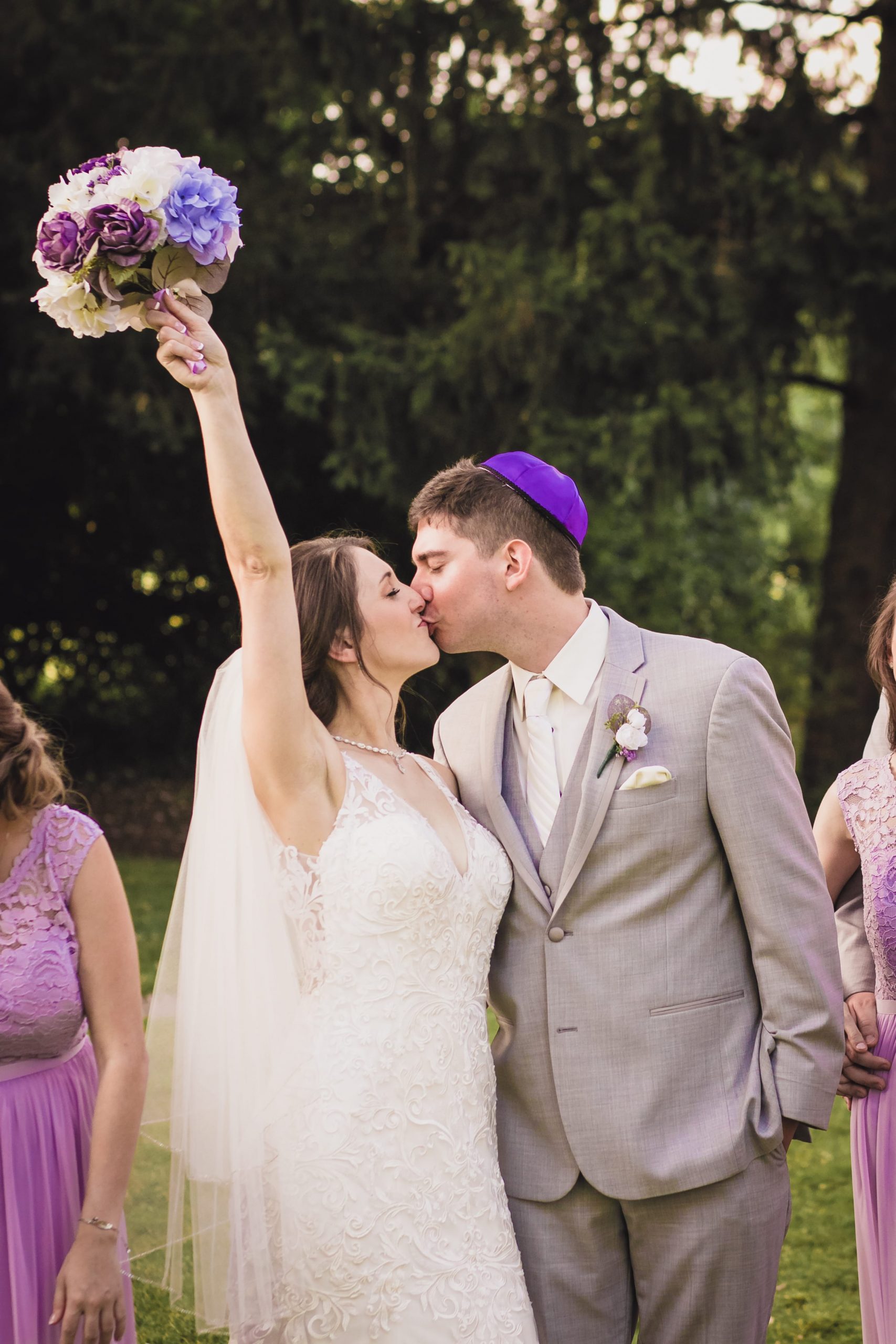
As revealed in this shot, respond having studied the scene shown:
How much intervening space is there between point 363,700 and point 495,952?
26.5 inches

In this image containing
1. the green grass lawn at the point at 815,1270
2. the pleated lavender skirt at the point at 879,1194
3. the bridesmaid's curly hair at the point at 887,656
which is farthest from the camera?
the green grass lawn at the point at 815,1270

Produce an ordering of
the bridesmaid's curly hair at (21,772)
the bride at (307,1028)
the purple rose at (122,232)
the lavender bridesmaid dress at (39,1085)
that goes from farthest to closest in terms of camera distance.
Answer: the bridesmaid's curly hair at (21,772) < the lavender bridesmaid dress at (39,1085) < the bride at (307,1028) < the purple rose at (122,232)

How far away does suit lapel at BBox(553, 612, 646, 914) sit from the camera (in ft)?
9.67

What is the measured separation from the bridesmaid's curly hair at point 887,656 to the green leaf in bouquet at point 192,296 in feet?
6.51

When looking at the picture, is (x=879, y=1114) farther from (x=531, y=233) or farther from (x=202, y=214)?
(x=531, y=233)

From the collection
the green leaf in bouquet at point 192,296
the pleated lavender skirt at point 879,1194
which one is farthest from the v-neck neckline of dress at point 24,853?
the pleated lavender skirt at point 879,1194

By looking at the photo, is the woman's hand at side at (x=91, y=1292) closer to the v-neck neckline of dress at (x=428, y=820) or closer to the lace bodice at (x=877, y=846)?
the v-neck neckline of dress at (x=428, y=820)

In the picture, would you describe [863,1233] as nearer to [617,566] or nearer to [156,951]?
[156,951]

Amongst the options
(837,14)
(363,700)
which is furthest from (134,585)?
(363,700)

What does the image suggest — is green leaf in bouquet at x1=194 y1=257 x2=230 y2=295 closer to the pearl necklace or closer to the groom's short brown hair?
the groom's short brown hair

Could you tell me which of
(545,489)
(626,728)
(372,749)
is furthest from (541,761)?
(545,489)

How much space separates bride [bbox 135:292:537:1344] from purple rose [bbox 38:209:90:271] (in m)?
0.18

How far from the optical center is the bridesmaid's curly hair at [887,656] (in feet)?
11.7

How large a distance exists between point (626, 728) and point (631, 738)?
0.09 feet
